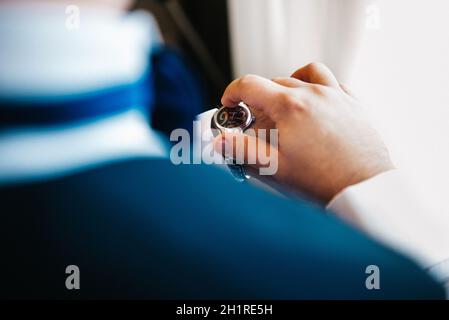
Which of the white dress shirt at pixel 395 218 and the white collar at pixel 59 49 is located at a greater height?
the white collar at pixel 59 49

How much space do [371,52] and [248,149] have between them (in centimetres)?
41

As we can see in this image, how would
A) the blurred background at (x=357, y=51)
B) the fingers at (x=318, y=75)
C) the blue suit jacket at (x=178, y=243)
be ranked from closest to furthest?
the blue suit jacket at (x=178, y=243) < the fingers at (x=318, y=75) < the blurred background at (x=357, y=51)

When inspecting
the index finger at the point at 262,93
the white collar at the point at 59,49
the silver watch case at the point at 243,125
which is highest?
the white collar at the point at 59,49

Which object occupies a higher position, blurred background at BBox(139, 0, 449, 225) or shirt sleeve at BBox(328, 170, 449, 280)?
blurred background at BBox(139, 0, 449, 225)

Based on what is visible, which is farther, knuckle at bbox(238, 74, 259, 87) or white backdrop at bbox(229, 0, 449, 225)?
white backdrop at bbox(229, 0, 449, 225)

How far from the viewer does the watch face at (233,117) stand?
2.39 ft

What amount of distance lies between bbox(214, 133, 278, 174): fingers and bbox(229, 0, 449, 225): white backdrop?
275mm

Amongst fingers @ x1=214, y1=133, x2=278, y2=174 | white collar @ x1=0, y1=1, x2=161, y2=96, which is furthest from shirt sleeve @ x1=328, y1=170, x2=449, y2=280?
white collar @ x1=0, y1=1, x2=161, y2=96

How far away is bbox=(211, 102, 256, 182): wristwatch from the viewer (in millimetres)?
725

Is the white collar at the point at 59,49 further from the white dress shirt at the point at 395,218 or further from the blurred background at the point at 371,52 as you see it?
the white dress shirt at the point at 395,218

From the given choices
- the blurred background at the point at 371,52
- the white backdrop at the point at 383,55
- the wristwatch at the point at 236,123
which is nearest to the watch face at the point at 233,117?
the wristwatch at the point at 236,123

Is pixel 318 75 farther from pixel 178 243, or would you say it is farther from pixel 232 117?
pixel 178 243

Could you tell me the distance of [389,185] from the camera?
0.72m

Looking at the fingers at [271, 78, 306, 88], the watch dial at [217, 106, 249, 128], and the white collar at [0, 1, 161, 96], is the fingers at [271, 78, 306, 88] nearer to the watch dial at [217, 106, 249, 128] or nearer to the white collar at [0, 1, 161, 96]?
the watch dial at [217, 106, 249, 128]
